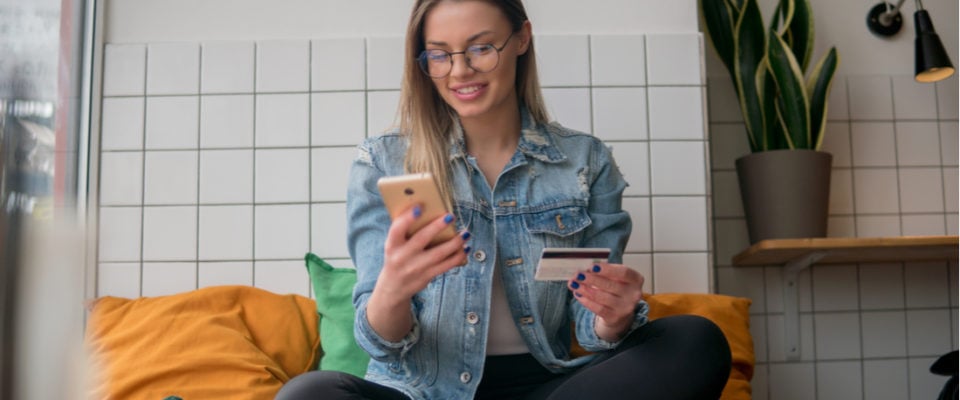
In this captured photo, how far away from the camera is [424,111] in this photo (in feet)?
5.23

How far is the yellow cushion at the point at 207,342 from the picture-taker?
1.66 m

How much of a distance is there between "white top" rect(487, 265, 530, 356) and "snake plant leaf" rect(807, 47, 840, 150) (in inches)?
42.3

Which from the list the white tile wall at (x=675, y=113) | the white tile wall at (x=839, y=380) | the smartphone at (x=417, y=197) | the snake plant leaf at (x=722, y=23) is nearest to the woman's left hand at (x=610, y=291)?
the smartphone at (x=417, y=197)

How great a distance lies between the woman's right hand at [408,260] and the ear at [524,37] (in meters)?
0.52

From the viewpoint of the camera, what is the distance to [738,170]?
7.47 feet

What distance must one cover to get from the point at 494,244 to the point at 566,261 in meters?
0.26

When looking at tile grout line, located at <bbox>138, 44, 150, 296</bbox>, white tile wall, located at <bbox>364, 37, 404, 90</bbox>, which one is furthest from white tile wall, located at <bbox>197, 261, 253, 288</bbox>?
white tile wall, located at <bbox>364, 37, 404, 90</bbox>

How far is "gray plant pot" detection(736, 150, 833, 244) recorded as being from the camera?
2137 mm

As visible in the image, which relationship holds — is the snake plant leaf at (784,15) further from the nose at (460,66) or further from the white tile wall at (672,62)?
the nose at (460,66)

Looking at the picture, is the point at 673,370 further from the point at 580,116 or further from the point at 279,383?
the point at 580,116

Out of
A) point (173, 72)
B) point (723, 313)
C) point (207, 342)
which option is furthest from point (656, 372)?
point (173, 72)

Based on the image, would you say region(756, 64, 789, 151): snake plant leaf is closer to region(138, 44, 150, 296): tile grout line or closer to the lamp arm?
the lamp arm

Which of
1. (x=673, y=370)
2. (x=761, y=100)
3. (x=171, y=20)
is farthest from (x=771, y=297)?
(x=171, y=20)

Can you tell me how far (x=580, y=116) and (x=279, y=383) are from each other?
95cm
